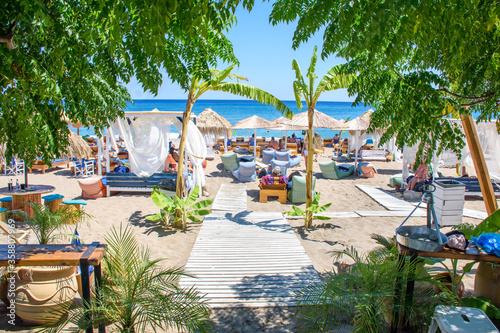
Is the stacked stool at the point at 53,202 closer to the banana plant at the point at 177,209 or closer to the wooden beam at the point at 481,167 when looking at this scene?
the banana plant at the point at 177,209

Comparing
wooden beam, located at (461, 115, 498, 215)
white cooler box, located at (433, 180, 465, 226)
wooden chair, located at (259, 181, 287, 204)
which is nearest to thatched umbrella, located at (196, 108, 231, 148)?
wooden chair, located at (259, 181, 287, 204)

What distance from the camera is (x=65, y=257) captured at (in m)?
3.09

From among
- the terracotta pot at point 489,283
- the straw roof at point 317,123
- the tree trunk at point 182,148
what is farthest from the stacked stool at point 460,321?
the straw roof at point 317,123

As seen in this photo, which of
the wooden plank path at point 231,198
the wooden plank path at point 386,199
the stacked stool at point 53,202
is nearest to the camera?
the stacked stool at point 53,202

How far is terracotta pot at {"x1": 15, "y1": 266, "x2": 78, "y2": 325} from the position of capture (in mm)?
3709

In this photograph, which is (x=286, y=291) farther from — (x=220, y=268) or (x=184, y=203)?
(x=184, y=203)

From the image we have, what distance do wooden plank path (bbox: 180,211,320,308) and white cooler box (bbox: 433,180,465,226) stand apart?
3952mm

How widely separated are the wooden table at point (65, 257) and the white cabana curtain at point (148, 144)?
8.46m

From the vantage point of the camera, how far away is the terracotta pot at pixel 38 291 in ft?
12.2

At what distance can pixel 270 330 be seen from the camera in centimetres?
383

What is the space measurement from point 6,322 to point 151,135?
28.0 ft

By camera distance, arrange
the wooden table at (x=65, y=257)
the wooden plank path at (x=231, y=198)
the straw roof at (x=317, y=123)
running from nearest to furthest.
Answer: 1. the wooden table at (x=65, y=257)
2. the wooden plank path at (x=231, y=198)
3. the straw roof at (x=317, y=123)

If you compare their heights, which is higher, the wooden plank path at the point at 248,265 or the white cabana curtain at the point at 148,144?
the white cabana curtain at the point at 148,144

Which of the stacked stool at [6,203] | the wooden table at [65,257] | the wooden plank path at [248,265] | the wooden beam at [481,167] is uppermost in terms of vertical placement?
the wooden beam at [481,167]
